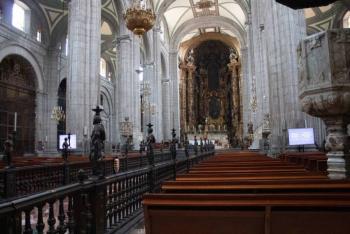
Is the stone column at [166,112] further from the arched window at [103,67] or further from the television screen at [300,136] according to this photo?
the television screen at [300,136]

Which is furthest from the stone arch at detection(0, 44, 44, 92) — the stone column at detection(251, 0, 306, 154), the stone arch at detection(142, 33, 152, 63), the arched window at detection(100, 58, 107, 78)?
the stone column at detection(251, 0, 306, 154)

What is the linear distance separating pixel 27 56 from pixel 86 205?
20.9 m

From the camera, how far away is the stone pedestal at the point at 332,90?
4148 millimetres

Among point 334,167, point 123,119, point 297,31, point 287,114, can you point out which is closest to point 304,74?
point 334,167

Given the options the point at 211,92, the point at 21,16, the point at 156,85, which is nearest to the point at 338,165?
the point at 21,16

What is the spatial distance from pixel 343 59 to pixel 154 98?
26575 mm

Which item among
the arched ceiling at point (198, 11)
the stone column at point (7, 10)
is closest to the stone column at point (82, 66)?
the stone column at point (7, 10)

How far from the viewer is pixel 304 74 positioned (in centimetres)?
455

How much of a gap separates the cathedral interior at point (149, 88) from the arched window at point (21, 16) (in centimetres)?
9

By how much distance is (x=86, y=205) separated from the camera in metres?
3.04

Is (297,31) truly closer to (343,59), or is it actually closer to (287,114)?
(287,114)

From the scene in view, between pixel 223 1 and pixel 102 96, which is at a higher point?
pixel 223 1

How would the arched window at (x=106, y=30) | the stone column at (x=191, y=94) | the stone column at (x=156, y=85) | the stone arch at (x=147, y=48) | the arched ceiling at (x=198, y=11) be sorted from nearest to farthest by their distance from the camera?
1. the arched window at (x=106, y=30)
2. the stone arch at (x=147, y=48)
3. the stone column at (x=156, y=85)
4. the arched ceiling at (x=198, y=11)
5. the stone column at (x=191, y=94)

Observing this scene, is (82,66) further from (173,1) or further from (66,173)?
→ (173,1)
